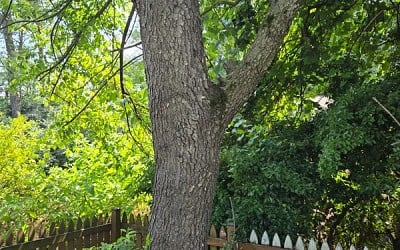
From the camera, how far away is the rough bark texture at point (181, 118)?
1.58 m

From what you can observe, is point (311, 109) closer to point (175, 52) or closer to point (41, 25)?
point (175, 52)

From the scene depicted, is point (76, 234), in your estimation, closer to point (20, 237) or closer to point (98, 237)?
point (98, 237)

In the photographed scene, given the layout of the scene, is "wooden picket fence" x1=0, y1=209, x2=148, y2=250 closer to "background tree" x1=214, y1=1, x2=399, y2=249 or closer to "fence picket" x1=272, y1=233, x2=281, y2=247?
"background tree" x1=214, y1=1, x2=399, y2=249

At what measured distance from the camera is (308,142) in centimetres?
268

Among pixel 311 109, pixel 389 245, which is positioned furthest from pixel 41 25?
pixel 389 245

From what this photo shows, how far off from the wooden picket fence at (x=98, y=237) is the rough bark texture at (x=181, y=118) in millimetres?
979

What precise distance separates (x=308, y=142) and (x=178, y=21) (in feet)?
4.81

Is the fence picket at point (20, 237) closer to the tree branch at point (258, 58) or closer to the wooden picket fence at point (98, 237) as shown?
the wooden picket fence at point (98, 237)

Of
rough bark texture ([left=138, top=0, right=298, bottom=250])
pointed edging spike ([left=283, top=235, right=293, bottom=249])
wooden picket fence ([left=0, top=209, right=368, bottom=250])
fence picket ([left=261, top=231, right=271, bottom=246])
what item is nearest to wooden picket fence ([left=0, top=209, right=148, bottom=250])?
wooden picket fence ([left=0, top=209, right=368, bottom=250])

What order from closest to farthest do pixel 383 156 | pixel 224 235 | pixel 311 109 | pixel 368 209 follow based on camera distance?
pixel 383 156, pixel 224 235, pixel 311 109, pixel 368 209

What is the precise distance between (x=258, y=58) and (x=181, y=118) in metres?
0.46

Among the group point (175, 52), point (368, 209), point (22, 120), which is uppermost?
point (22, 120)

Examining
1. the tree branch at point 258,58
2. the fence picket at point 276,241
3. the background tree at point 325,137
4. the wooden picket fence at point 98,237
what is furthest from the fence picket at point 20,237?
the tree branch at point 258,58

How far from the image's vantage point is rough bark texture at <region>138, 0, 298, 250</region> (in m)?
1.58
